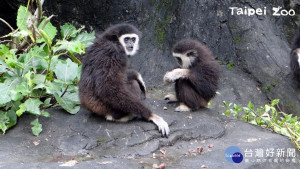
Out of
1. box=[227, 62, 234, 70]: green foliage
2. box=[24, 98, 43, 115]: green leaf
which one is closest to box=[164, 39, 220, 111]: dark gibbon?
box=[24, 98, 43, 115]: green leaf

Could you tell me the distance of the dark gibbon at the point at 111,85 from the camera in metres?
6.46

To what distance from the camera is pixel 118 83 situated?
6477 mm

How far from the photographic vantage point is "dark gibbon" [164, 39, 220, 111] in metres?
7.63

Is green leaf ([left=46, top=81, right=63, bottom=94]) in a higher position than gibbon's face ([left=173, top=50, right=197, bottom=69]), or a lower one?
lower

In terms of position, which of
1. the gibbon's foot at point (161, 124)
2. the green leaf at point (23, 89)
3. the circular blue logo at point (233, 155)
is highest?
the green leaf at point (23, 89)

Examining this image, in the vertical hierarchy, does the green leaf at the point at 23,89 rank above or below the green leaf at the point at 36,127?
above

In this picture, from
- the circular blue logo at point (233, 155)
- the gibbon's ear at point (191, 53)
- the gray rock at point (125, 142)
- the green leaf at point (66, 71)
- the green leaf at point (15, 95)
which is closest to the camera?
the gray rock at point (125, 142)

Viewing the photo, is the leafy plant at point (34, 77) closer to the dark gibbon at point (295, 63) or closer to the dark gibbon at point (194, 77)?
the dark gibbon at point (194, 77)

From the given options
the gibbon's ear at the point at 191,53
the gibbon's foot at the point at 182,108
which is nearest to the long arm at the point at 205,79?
the gibbon's ear at the point at 191,53

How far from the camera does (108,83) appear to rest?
6441mm

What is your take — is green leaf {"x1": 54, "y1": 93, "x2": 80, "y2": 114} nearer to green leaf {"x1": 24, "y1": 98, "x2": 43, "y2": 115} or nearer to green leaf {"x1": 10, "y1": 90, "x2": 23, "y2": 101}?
green leaf {"x1": 24, "y1": 98, "x2": 43, "y2": 115}

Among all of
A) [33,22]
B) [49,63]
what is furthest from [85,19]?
[49,63]

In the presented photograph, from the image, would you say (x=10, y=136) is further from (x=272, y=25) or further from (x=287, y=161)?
(x=272, y=25)

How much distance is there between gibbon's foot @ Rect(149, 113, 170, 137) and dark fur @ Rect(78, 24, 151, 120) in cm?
12
